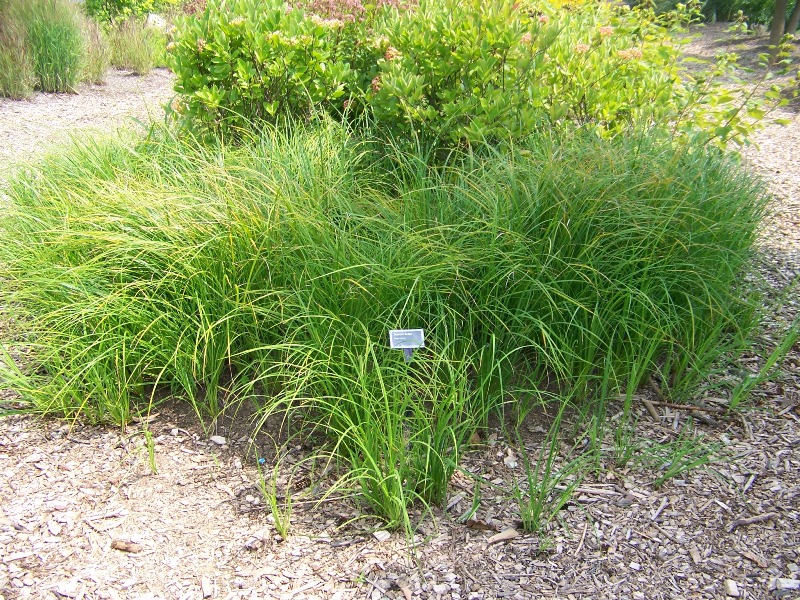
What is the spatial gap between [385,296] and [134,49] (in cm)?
907

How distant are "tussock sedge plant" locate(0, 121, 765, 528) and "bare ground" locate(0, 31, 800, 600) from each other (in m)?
0.16

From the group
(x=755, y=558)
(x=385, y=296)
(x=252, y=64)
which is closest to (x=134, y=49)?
(x=252, y=64)

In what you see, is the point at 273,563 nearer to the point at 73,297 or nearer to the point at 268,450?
the point at 268,450

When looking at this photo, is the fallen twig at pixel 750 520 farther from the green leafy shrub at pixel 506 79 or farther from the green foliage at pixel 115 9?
the green foliage at pixel 115 9

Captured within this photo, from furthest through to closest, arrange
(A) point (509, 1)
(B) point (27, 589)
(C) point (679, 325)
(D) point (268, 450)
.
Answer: (A) point (509, 1), (C) point (679, 325), (D) point (268, 450), (B) point (27, 589)

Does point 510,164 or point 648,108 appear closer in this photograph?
point 510,164

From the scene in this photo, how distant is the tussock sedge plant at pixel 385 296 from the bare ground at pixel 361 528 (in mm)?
159

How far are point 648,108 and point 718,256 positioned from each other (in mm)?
1450

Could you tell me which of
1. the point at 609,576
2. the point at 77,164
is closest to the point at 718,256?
the point at 609,576

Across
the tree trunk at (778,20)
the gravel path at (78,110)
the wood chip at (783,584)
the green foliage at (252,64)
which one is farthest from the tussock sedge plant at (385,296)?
the tree trunk at (778,20)

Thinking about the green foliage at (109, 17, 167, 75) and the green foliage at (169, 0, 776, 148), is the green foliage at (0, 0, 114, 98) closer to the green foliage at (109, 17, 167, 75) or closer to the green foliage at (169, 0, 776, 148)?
the green foliage at (109, 17, 167, 75)

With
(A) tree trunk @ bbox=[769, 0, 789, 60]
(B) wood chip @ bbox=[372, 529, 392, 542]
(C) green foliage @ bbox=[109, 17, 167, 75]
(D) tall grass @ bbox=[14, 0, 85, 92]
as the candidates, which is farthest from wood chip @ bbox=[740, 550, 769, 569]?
(A) tree trunk @ bbox=[769, 0, 789, 60]

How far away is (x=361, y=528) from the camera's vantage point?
7.38ft

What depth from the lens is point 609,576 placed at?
206 centimetres
